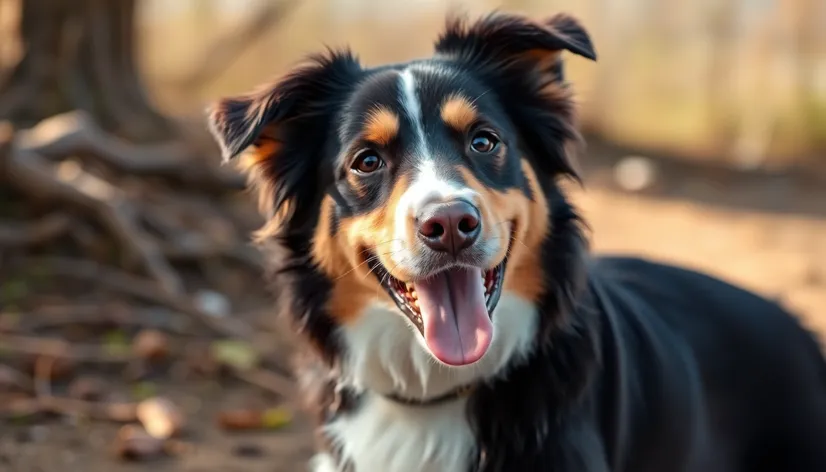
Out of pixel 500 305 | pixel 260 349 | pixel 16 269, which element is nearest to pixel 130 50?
pixel 16 269

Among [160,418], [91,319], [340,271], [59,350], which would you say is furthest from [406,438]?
[91,319]

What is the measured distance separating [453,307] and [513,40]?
0.99 meters

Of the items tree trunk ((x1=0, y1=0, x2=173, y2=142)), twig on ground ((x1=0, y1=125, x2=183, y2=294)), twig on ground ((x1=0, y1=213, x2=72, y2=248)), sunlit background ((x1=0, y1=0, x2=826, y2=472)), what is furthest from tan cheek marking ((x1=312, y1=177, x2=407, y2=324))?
tree trunk ((x1=0, y1=0, x2=173, y2=142))

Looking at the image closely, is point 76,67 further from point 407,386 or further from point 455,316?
point 455,316

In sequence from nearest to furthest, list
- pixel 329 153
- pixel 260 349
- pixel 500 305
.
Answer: pixel 500 305 → pixel 329 153 → pixel 260 349

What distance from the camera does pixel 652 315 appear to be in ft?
10.9

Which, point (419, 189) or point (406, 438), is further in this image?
point (406, 438)

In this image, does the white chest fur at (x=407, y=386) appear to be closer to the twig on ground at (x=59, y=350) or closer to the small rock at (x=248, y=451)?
the small rock at (x=248, y=451)

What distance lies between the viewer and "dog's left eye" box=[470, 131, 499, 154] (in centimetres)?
294

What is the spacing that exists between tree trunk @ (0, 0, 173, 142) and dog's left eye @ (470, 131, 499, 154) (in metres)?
5.12

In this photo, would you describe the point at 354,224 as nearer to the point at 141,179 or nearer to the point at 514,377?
the point at 514,377

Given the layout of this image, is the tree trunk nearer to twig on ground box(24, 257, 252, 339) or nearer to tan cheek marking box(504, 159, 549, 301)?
twig on ground box(24, 257, 252, 339)

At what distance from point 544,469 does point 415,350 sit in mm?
549

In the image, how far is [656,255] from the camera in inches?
311
